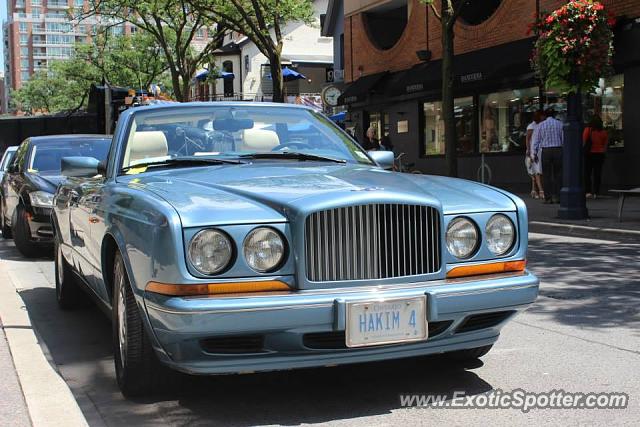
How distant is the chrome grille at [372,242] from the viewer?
363 cm

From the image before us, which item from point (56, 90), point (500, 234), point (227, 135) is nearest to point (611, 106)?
point (227, 135)

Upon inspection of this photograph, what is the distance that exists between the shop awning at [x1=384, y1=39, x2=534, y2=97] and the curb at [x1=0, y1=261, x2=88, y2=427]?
15534 millimetres

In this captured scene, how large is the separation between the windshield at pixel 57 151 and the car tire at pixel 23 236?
0.81 meters

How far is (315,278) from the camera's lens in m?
3.62

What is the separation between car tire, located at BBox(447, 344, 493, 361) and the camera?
4.57 metres

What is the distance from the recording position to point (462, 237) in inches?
155

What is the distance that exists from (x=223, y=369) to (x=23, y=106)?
106 meters

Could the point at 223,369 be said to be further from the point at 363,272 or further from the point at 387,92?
the point at 387,92

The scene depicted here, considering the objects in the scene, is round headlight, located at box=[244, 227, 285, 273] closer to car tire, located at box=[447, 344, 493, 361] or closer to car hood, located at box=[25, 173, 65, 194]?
car tire, located at box=[447, 344, 493, 361]

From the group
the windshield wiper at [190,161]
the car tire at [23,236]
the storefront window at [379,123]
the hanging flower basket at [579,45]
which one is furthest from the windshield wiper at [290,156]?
the storefront window at [379,123]

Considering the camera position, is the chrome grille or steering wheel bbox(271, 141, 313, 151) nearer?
the chrome grille

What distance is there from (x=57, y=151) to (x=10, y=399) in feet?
25.7

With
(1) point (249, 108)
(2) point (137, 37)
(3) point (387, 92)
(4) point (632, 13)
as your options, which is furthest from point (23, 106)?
(1) point (249, 108)

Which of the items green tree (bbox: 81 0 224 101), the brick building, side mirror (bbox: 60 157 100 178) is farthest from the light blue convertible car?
Result: green tree (bbox: 81 0 224 101)
